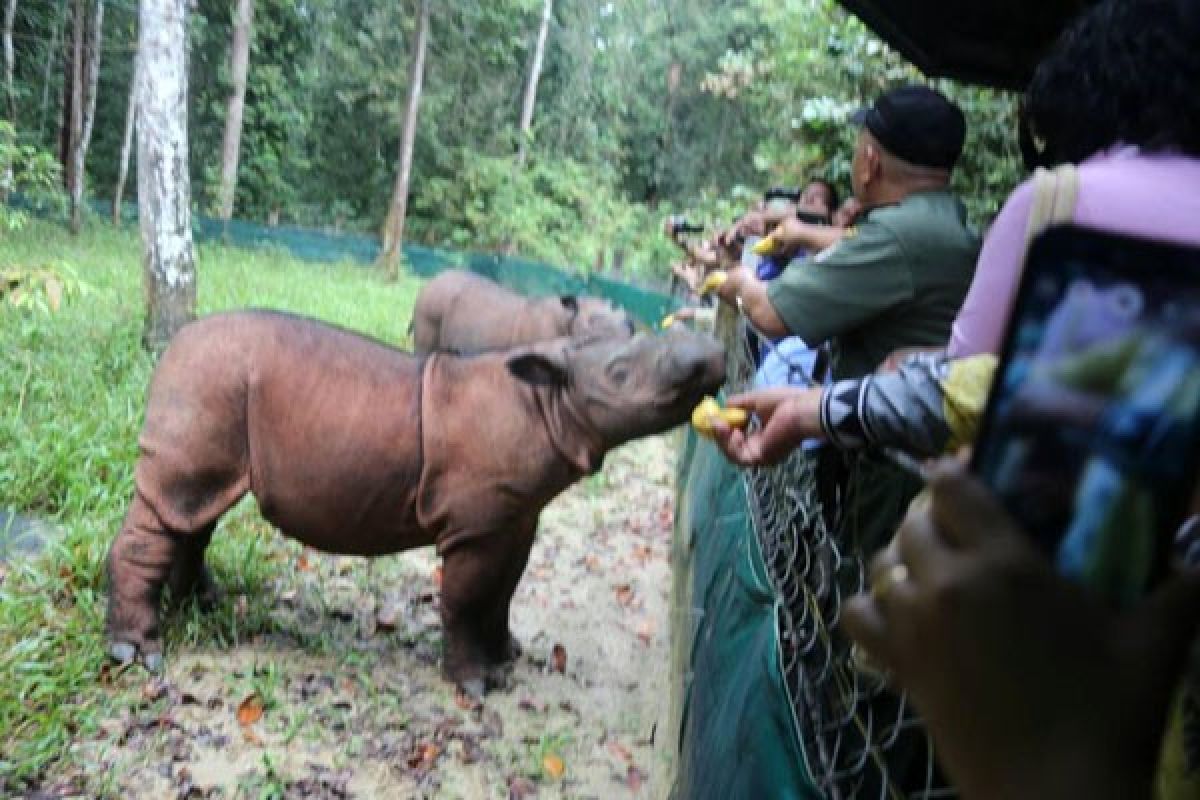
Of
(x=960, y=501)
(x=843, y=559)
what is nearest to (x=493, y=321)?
(x=843, y=559)

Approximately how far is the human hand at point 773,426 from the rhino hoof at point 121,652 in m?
2.78

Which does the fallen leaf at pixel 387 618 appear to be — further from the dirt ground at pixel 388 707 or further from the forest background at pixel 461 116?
the forest background at pixel 461 116

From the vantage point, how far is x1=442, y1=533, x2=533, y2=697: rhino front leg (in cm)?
407

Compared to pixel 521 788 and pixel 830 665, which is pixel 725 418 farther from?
pixel 521 788

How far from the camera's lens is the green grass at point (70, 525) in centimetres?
340

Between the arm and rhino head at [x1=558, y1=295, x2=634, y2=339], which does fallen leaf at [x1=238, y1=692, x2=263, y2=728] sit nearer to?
the arm

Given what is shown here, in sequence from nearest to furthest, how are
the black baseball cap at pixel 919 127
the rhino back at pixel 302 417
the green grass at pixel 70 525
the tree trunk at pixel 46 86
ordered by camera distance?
the black baseball cap at pixel 919 127 < the green grass at pixel 70 525 < the rhino back at pixel 302 417 < the tree trunk at pixel 46 86

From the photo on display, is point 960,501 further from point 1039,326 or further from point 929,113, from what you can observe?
point 929,113

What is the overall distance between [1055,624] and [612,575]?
5.79 metres

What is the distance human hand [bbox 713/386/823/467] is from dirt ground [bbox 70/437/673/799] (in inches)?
84.3

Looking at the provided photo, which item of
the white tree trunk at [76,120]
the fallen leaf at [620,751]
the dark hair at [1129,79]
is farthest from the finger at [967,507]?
the white tree trunk at [76,120]

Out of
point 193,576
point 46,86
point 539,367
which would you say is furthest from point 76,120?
point 539,367

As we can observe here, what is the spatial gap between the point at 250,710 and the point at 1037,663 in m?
3.74

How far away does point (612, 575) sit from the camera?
631 cm
